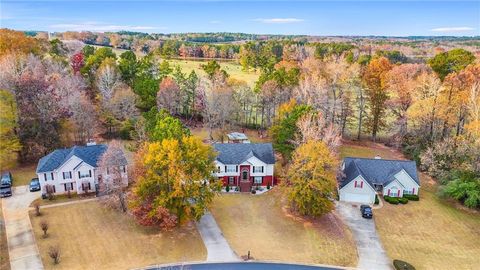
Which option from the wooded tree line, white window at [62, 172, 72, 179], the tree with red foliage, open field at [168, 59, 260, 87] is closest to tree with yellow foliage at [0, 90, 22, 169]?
the wooded tree line

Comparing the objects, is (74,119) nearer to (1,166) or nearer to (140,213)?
(1,166)

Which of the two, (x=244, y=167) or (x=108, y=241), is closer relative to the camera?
(x=108, y=241)

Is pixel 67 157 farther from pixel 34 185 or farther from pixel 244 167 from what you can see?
pixel 244 167

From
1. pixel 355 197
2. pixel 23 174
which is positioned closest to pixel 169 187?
pixel 355 197

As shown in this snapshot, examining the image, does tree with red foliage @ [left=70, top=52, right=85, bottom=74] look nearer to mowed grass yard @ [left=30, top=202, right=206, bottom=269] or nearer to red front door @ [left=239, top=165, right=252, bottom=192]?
mowed grass yard @ [left=30, top=202, right=206, bottom=269]

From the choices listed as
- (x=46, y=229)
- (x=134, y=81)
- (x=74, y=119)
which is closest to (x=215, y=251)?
(x=46, y=229)

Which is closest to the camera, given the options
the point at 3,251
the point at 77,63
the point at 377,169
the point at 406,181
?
the point at 3,251

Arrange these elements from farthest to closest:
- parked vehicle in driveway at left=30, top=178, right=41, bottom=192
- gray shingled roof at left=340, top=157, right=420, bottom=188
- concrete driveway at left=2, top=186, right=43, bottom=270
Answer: gray shingled roof at left=340, top=157, right=420, bottom=188, parked vehicle in driveway at left=30, top=178, right=41, bottom=192, concrete driveway at left=2, top=186, right=43, bottom=270
